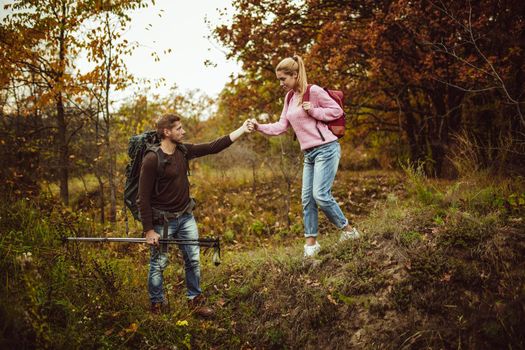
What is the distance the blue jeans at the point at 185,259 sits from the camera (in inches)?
147

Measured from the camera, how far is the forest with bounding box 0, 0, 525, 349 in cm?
323

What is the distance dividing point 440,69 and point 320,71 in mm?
2358

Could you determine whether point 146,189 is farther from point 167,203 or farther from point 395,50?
point 395,50

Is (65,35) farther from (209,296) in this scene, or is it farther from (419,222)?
(419,222)

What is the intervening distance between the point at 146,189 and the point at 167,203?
283 mm

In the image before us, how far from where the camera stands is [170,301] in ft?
13.0

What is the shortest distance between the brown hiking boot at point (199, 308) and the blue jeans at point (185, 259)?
60 mm

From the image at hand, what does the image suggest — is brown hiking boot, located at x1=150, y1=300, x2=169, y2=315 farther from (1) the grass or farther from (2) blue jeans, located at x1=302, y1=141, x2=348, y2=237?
(2) blue jeans, located at x1=302, y1=141, x2=348, y2=237

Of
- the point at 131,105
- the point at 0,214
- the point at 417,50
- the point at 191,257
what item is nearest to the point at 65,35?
the point at 131,105

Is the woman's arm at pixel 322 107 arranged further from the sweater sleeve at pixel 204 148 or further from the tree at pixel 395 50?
the tree at pixel 395 50

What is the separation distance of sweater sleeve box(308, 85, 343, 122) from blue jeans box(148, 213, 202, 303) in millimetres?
1860

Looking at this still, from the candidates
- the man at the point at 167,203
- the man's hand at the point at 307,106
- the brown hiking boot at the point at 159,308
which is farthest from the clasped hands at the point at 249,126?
the brown hiking boot at the point at 159,308

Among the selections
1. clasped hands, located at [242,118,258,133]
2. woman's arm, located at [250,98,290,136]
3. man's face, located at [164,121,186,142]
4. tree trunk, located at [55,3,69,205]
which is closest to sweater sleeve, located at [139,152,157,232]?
man's face, located at [164,121,186,142]

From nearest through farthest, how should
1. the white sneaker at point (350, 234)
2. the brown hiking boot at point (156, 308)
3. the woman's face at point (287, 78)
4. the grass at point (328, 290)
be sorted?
the grass at point (328, 290), the brown hiking boot at point (156, 308), the woman's face at point (287, 78), the white sneaker at point (350, 234)
